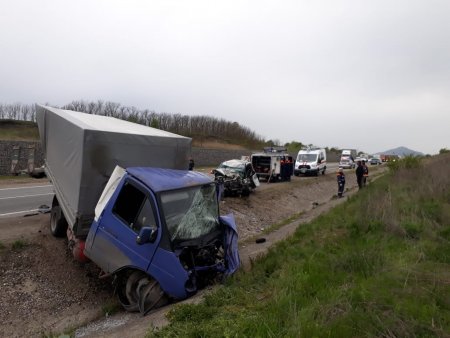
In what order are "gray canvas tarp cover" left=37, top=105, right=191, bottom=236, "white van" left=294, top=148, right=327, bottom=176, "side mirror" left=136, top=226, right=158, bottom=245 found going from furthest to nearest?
"white van" left=294, top=148, right=327, bottom=176
"gray canvas tarp cover" left=37, top=105, right=191, bottom=236
"side mirror" left=136, top=226, right=158, bottom=245

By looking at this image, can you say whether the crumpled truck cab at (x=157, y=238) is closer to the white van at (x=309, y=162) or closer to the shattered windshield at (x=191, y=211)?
the shattered windshield at (x=191, y=211)

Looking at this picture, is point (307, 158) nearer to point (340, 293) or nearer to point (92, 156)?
point (92, 156)

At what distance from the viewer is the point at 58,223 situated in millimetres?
9266

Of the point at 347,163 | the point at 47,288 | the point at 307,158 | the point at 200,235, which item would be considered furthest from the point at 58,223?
the point at 347,163

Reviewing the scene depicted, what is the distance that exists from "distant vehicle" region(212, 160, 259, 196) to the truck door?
11.5 meters

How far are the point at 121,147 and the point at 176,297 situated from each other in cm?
309

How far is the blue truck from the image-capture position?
5.93 metres

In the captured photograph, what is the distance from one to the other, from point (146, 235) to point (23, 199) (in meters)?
11.1

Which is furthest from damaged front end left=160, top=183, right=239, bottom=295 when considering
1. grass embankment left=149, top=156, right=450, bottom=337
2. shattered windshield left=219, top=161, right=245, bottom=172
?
shattered windshield left=219, top=161, right=245, bottom=172

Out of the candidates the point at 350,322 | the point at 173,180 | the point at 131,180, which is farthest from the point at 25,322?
the point at 350,322

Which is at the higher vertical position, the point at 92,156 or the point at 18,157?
the point at 92,156

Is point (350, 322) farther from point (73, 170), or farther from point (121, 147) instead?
point (73, 170)

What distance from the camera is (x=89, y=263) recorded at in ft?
27.8

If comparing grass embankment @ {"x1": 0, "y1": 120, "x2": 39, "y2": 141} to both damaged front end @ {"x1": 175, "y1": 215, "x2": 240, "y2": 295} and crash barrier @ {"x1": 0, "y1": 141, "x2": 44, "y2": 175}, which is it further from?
damaged front end @ {"x1": 175, "y1": 215, "x2": 240, "y2": 295}
